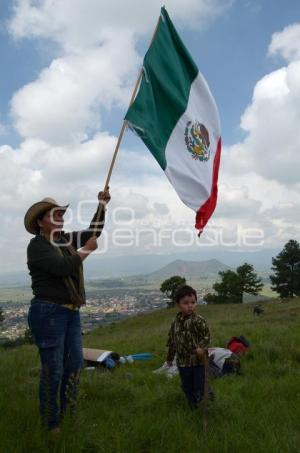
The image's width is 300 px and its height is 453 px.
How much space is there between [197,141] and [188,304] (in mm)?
2310

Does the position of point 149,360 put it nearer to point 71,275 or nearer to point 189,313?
point 189,313

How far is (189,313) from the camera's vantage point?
5.99 meters

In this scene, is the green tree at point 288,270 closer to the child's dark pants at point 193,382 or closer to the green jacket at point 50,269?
the child's dark pants at point 193,382

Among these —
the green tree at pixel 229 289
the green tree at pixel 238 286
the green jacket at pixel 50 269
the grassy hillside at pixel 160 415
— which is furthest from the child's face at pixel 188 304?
the green tree at pixel 229 289

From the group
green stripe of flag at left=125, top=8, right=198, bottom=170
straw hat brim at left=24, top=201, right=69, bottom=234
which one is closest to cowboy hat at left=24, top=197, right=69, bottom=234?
straw hat brim at left=24, top=201, right=69, bottom=234

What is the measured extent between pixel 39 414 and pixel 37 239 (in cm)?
182

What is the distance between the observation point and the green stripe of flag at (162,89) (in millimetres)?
5711

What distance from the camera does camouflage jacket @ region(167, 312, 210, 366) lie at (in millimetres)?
5848

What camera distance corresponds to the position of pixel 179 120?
6.33 meters

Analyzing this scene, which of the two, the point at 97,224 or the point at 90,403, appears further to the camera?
the point at 90,403

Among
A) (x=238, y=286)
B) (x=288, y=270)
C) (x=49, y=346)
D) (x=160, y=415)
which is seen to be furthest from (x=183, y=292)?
(x=238, y=286)

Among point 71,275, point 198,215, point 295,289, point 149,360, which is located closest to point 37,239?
point 71,275

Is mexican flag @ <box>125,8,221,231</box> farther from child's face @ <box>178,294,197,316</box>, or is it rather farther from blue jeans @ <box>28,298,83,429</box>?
blue jeans @ <box>28,298,83,429</box>

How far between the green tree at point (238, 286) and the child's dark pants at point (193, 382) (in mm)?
61286
